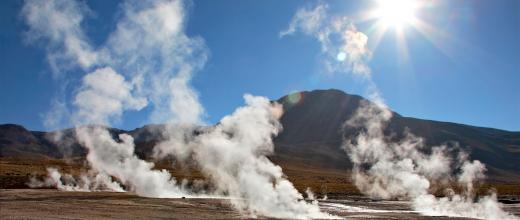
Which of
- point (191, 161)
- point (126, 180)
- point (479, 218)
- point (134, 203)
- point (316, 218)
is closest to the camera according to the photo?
point (316, 218)

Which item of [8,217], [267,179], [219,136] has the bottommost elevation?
[8,217]

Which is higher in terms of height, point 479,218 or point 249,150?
point 249,150

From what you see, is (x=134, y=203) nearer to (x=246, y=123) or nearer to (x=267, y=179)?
(x=267, y=179)

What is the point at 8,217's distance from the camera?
113 ft

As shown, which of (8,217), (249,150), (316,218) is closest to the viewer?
(8,217)

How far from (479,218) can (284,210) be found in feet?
55.5

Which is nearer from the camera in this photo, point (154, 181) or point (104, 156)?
point (154, 181)

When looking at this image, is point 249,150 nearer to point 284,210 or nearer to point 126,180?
point 284,210

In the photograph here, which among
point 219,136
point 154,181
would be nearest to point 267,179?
point 154,181

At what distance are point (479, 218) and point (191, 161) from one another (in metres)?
145

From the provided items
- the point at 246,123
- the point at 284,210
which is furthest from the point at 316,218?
the point at 246,123

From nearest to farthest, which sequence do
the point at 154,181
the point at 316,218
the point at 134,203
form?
the point at 316,218, the point at 134,203, the point at 154,181

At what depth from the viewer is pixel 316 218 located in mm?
41375

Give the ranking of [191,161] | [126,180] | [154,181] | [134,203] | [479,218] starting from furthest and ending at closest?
[191,161]
[126,180]
[154,181]
[134,203]
[479,218]
